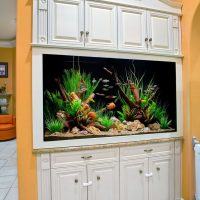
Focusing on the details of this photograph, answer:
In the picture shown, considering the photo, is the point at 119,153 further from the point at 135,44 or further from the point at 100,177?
the point at 135,44

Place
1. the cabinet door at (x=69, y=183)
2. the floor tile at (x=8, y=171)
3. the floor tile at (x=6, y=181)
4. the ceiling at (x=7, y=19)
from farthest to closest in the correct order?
1. the ceiling at (x=7, y=19)
2. the floor tile at (x=8, y=171)
3. the floor tile at (x=6, y=181)
4. the cabinet door at (x=69, y=183)

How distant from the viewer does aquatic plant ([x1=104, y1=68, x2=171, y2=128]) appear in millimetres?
2408

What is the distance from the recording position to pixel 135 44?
7.85ft

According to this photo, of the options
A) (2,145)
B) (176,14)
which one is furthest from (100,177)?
(2,145)

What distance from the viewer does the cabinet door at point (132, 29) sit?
2328 mm

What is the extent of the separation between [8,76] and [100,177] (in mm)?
6316

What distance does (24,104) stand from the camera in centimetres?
197

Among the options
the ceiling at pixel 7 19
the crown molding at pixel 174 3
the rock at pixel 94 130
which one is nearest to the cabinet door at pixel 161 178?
the rock at pixel 94 130

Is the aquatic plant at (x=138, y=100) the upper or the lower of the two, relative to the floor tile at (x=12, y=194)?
upper

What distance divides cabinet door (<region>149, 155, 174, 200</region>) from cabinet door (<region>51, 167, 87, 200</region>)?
0.86 metres

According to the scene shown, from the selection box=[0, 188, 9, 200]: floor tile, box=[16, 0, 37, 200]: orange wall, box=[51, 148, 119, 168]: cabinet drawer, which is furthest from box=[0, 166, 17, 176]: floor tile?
box=[51, 148, 119, 168]: cabinet drawer

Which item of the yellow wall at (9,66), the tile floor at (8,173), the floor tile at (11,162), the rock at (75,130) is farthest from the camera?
the yellow wall at (9,66)

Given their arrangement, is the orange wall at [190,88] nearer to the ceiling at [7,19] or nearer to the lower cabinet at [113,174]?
the lower cabinet at [113,174]

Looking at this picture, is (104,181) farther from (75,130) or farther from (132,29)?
(132,29)
